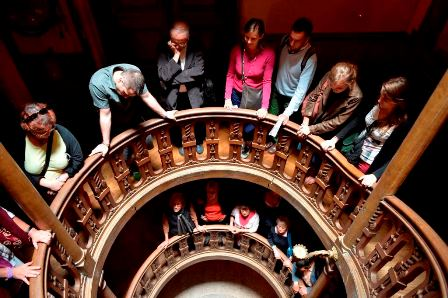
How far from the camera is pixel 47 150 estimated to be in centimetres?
279

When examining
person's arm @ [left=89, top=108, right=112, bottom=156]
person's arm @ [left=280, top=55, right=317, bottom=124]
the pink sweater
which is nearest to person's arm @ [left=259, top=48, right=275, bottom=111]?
the pink sweater

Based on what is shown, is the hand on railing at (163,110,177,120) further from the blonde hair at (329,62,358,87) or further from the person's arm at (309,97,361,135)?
the blonde hair at (329,62,358,87)

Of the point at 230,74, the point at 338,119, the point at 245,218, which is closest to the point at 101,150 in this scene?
the point at 230,74

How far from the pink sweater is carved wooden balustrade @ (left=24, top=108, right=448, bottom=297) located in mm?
346

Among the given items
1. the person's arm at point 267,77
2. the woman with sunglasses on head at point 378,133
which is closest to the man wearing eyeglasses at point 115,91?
the person's arm at point 267,77

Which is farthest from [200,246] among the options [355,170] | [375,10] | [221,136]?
[375,10]

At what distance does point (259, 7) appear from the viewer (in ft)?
16.1

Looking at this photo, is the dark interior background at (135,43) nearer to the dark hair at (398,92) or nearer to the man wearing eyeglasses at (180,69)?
the man wearing eyeglasses at (180,69)

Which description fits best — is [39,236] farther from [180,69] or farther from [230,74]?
[230,74]

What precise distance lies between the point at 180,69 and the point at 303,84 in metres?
1.27

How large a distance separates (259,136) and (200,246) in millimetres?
2959

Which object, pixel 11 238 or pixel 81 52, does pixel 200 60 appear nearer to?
pixel 11 238

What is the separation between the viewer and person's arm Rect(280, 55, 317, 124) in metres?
3.22

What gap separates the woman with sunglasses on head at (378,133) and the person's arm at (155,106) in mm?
1678
